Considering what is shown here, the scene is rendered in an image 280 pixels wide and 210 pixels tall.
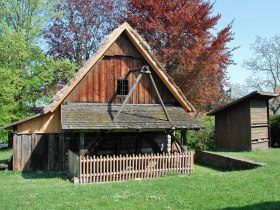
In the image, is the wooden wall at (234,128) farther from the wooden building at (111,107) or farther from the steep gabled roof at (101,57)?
the wooden building at (111,107)

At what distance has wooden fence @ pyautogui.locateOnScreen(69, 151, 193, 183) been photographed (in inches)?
626

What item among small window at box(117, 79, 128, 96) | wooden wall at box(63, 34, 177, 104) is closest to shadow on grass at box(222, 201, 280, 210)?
wooden wall at box(63, 34, 177, 104)

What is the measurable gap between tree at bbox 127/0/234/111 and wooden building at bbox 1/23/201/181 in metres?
9.83

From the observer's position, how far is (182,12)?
29547 millimetres

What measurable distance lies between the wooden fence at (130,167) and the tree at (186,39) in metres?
13.1

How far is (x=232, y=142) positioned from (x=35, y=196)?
55.8 ft

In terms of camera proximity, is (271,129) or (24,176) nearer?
(24,176)

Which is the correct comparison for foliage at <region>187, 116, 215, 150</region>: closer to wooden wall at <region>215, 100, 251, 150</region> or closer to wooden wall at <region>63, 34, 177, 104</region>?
wooden wall at <region>215, 100, 251, 150</region>

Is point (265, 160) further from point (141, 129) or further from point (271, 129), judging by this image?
point (271, 129)

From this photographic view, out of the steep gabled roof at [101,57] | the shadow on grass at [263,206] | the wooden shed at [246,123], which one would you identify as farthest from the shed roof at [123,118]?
the shadow on grass at [263,206]

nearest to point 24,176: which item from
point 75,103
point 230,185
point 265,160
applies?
point 75,103

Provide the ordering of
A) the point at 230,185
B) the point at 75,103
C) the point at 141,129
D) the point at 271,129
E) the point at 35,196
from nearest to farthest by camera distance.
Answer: the point at 35,196 → the point at 230,185 → the point at 141,129 → the point at 75,103 → the point at 271,129

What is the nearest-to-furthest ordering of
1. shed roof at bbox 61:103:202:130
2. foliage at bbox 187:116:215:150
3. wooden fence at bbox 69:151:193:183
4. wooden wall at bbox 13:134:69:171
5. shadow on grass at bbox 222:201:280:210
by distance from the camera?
shadow on grass at bbox 222:201:280:210, wooden fence at bbox 69:151:193:183, shed roof at bbox 61:103:202:130, wooden wall at bbox 13:134:69:171, foliage at bbox 187:116:215:150

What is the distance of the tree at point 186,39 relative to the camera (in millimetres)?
29688
